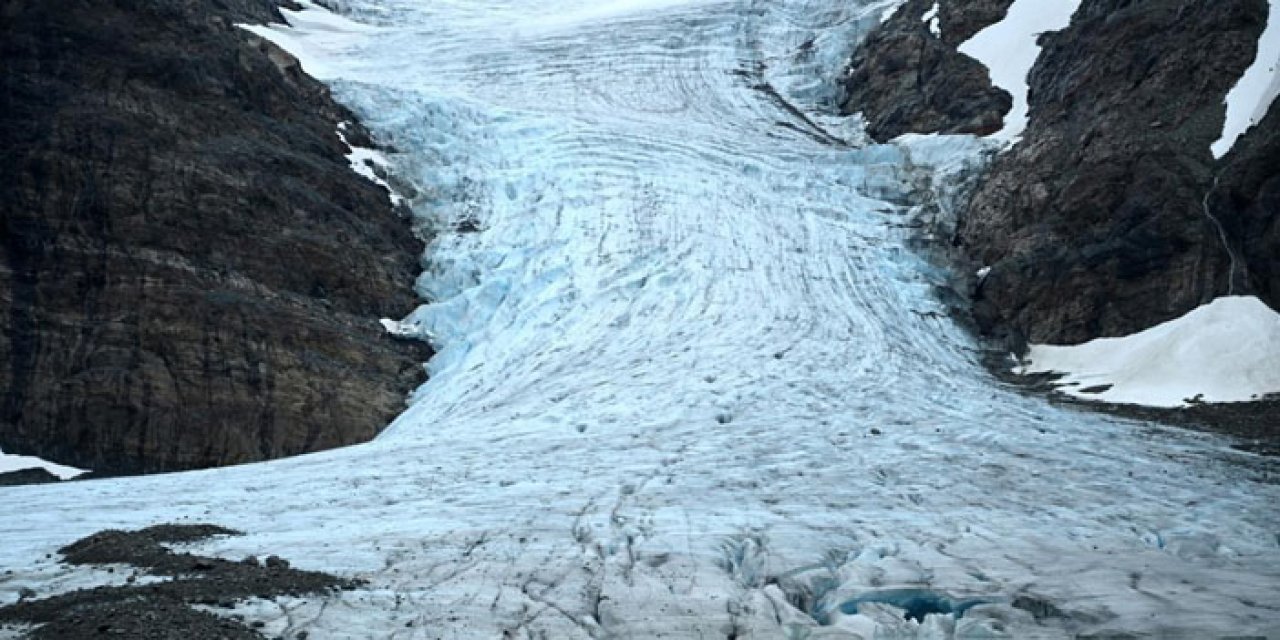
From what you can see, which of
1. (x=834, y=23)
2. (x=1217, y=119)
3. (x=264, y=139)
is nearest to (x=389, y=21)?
(x=834, y=23)

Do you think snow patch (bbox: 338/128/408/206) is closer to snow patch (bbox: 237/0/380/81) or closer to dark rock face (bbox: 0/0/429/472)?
dark rock face (bbox: 0/0/429/472)

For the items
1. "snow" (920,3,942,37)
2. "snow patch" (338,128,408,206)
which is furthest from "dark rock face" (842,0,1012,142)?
"snow patch" (338,128,408,206)

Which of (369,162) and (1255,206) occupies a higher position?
(369,162)

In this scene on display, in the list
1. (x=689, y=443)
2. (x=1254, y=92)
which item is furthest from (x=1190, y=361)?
(x=689, y=443)

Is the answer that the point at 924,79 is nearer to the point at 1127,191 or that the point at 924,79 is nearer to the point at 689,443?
the point at 1127,191

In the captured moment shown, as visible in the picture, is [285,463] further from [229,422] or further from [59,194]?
[59,194]

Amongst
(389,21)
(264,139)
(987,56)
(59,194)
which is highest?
(389,21)

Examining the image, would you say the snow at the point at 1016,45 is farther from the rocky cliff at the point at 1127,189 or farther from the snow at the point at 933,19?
the snow at the point at 933,19

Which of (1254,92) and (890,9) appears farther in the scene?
(890,9)
